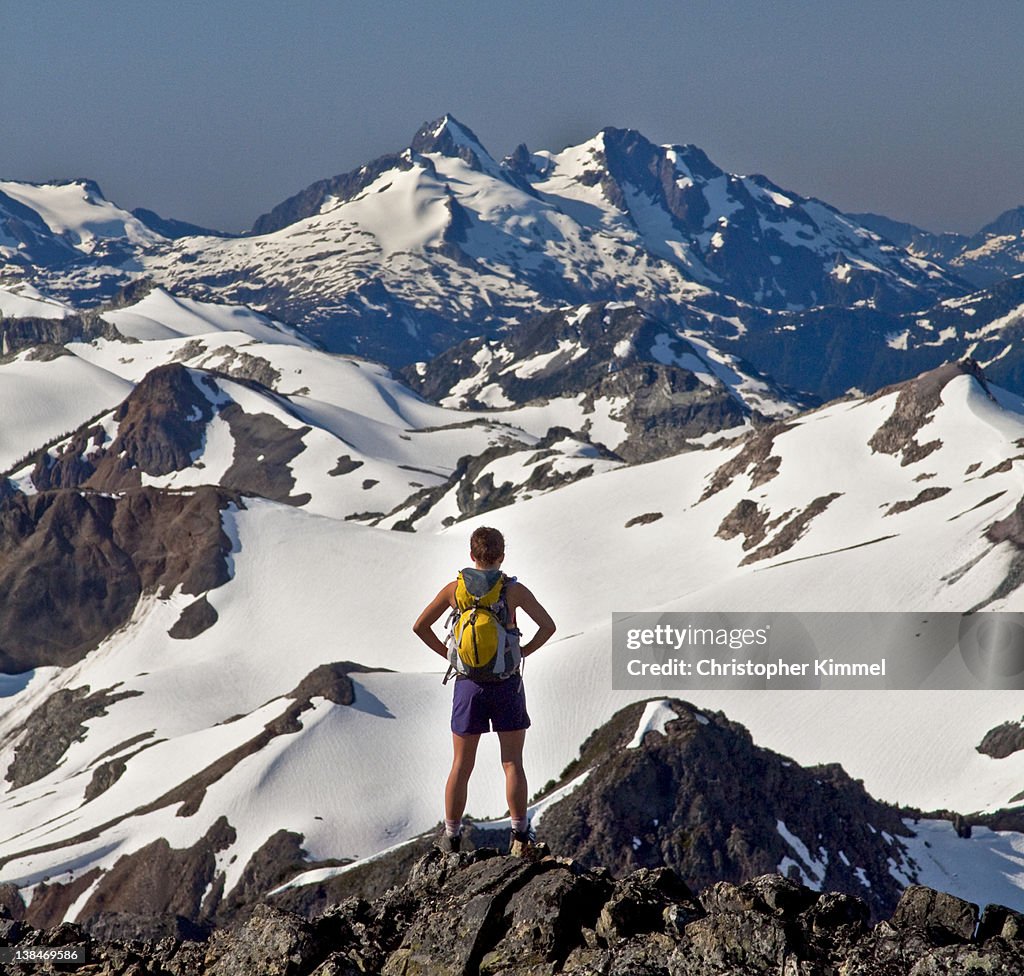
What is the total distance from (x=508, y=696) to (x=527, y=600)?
1.50 metres

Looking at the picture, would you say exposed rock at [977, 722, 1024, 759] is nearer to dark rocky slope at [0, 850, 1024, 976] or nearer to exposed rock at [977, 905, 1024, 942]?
dark rocky slope at [0, 850, 1024, 976]

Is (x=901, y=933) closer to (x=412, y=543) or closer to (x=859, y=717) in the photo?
(x=859, y=717)

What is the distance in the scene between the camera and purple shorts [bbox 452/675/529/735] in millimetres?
17500

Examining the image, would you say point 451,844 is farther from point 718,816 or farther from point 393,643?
point 393,643

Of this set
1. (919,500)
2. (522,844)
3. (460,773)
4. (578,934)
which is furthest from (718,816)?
(919,500)

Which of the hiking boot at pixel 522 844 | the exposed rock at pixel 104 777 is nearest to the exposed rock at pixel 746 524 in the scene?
the exposed rock at pixel 104 777

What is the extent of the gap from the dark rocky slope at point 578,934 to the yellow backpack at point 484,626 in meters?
2.70

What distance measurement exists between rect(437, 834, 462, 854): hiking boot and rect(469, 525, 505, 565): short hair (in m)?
4.36

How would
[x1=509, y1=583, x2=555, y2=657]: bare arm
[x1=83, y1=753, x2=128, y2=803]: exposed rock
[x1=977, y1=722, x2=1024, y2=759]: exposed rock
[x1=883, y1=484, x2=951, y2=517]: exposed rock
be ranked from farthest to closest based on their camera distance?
[x1=883, y1=484, x2=951, y2=517]: exposed rock, [x1=83, y1=753, x2=128, y2=803]: exposed rock, [x1=977, y1=722, x2=1024, y2=759]: exposed rock, [x1=509, y1=583, x2=555, y2=657]: bare arm

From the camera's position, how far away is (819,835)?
2761 inches

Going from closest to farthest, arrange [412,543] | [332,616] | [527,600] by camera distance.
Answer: [527,600] < [332,616] < [412,543]

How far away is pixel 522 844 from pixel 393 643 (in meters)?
129

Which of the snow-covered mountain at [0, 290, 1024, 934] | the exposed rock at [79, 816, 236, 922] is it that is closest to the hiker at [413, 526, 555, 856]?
the snow-covered mountain at [0, 290, 1024, 934]

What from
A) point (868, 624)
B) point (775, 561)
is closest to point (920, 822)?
point (868, 624)
